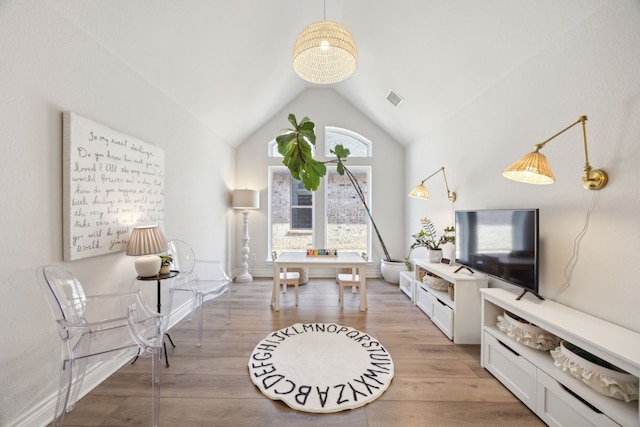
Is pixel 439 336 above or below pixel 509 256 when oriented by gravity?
below

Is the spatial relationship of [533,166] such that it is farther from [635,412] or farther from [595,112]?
[635,412]

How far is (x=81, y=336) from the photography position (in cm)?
147

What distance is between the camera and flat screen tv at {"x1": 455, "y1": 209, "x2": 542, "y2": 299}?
1.83m

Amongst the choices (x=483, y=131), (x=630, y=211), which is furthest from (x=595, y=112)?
(x=483, y=131)

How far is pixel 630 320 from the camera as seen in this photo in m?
1.41

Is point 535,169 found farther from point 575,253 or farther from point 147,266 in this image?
point 147,266

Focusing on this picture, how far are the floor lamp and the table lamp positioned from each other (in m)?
2.35

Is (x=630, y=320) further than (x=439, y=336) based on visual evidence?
No

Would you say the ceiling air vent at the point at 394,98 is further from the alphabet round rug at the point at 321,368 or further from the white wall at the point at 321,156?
the alphabet round rug at the point at 321,368

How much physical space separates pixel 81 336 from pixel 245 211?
131 inches

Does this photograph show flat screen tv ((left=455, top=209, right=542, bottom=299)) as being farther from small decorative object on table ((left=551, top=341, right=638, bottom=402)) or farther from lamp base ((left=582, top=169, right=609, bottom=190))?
small decorative object on table ((left=551, top=341, right=638, bottom=402))

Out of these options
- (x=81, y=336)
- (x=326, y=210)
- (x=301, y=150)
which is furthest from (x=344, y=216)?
(x=81, y=336)

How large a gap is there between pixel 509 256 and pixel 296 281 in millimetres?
2368

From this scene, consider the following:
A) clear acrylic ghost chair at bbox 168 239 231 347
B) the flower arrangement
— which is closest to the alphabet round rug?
clear acrylic ghost chair at bbox 168 239 231 347
